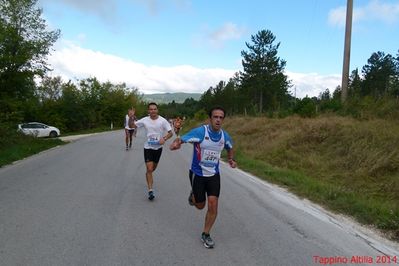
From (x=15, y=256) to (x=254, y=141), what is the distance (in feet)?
56.6

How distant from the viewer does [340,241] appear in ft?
18.7

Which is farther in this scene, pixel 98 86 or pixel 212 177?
pixel 98 86

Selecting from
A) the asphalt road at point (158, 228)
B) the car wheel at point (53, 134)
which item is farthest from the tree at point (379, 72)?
the asphalt road at point (158, 228)

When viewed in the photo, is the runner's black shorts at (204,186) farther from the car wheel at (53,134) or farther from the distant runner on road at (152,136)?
the car wheel at (53,134)

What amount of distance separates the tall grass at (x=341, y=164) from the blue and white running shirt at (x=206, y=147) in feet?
9.96

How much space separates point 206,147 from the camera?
5.37m

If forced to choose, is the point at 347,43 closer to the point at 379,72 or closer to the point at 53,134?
the point at 53,134

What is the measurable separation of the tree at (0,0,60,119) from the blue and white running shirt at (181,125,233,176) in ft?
60.4

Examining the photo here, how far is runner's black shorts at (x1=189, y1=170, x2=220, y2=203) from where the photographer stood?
541 cm

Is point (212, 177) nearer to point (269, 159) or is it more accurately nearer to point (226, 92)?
point (269, 159)

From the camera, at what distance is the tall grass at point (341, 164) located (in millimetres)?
7992

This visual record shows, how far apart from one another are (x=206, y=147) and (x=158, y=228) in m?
1.51

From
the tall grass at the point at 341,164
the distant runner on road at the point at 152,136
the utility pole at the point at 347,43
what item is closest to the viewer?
the tall grass at the point at 341,164

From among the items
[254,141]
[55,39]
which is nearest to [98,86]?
[55,39]
